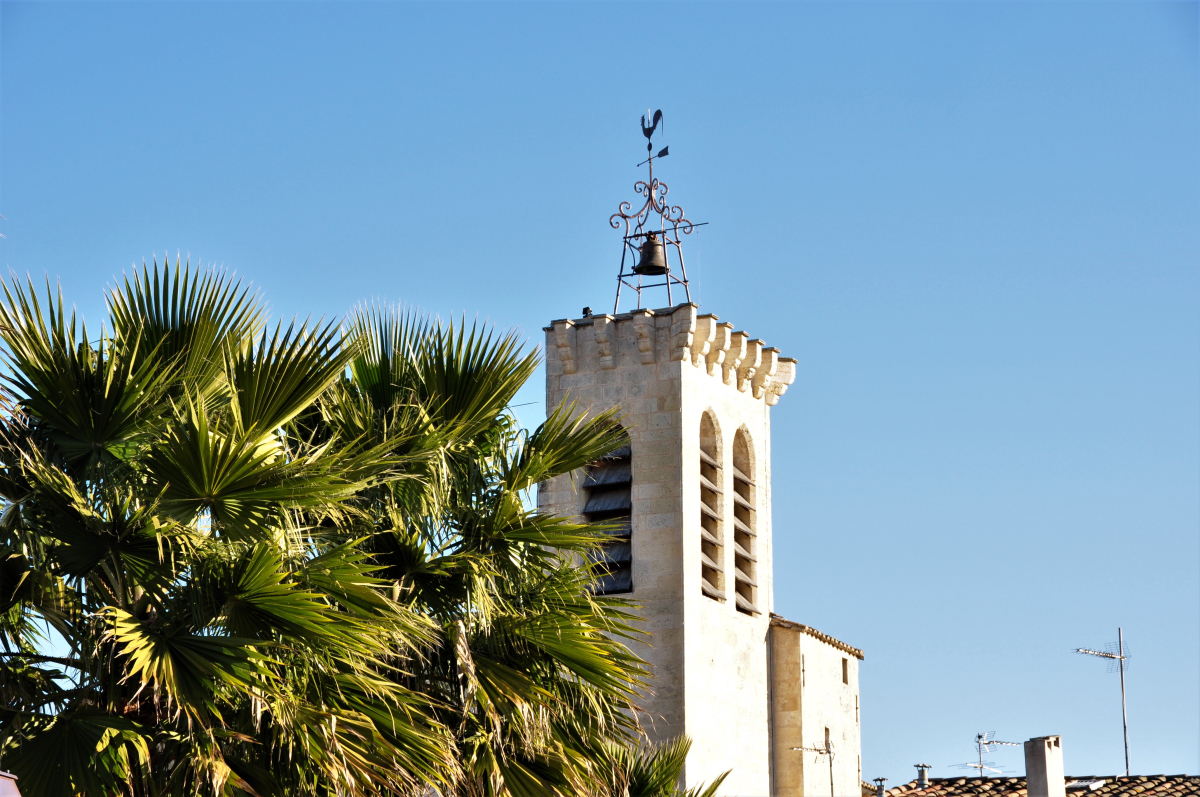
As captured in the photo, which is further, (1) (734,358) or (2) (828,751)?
(2) (828,751)

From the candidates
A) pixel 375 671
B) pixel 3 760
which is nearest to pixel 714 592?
pixel 375 671

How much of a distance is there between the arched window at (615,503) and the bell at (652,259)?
265cm

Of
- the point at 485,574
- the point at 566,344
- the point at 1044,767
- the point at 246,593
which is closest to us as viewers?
the point at 246,593

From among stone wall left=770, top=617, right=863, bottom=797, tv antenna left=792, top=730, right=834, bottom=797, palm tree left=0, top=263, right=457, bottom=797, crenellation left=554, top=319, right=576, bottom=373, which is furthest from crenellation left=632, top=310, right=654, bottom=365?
palm tree left=0, top=263, right=457, bottom=797

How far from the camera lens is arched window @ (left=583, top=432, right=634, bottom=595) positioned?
23.0 metres

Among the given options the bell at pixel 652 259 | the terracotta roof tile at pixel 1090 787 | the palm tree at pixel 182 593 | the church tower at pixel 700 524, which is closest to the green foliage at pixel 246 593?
the palm tree at pixel 182 593

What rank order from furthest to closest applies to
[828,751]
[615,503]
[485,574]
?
1. [828,751]
2. [615,503]
3. [485,574]

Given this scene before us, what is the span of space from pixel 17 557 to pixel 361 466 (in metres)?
1.88

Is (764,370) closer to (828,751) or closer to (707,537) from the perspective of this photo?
(707,537)

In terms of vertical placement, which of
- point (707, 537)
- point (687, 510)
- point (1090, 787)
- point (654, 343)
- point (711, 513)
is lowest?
point (1090, 787)

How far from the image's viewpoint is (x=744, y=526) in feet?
81.0

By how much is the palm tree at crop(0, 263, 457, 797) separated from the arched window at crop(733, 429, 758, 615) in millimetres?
15400

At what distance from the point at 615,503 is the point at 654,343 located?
2.33m

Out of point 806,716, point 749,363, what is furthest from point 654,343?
point 806,716
